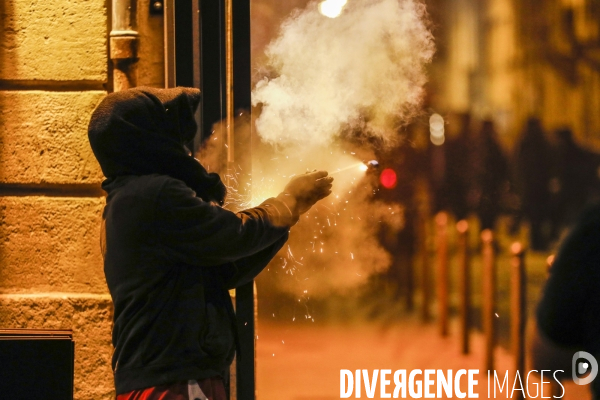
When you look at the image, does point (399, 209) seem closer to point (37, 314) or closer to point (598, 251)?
point (598, 251)

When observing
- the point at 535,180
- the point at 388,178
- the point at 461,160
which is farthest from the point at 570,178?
the point at 388,178

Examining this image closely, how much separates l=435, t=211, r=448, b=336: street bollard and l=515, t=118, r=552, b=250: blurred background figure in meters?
0.45

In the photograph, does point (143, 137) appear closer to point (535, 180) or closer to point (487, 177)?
point (487, 177)

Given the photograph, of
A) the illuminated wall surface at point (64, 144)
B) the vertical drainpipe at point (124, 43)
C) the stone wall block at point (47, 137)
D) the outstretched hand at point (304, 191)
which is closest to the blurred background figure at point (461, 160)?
the illuminated wall surface at point (64, 144)

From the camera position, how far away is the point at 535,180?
3.51m

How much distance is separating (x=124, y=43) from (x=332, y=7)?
1123 mm

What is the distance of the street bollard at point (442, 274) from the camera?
11.5 feet

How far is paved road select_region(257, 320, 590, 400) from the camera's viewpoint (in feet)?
11.4

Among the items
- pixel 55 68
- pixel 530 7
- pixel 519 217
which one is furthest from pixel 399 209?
pixel 55 68

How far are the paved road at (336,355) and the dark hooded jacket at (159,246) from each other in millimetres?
1042

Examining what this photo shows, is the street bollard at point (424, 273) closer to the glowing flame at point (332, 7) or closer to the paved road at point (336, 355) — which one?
the paved road at point (336, 355)

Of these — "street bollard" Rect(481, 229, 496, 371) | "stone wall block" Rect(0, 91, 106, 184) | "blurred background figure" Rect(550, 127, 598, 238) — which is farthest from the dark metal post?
"blurred background figure" Rect(550, 127, 598, 238)

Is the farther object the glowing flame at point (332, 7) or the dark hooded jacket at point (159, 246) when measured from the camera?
the glowing flame at point (332, 7)

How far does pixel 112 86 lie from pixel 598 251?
261cm
